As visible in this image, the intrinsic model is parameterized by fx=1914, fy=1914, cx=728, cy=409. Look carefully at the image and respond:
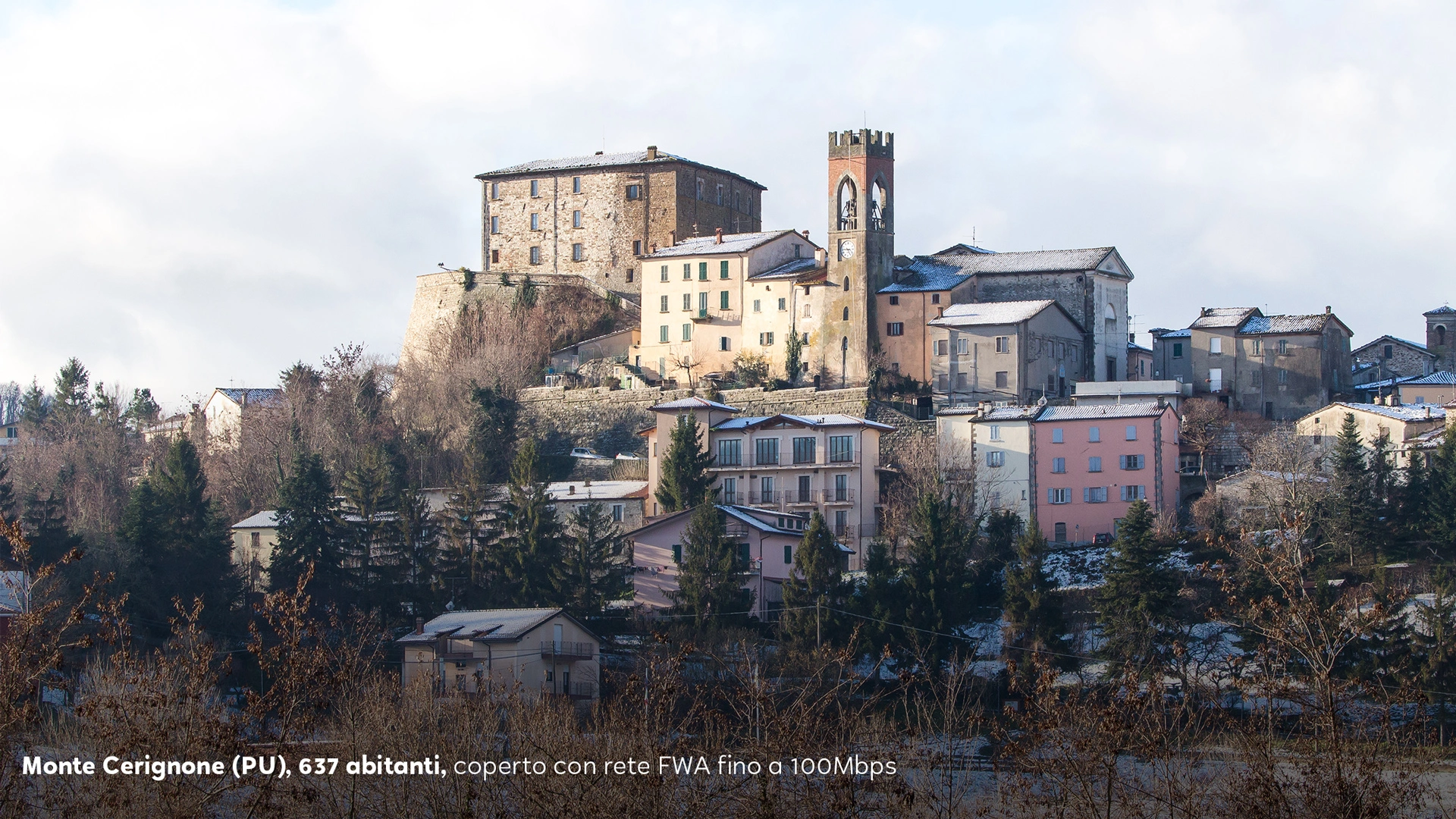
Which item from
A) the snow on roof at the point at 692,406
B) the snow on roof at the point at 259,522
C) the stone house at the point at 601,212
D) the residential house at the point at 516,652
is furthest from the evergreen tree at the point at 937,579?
the stone house at the point at 601,212

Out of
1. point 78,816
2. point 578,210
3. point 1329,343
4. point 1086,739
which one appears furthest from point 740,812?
point 578,210

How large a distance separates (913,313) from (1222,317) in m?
12.1

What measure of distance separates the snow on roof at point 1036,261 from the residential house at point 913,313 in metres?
1.60

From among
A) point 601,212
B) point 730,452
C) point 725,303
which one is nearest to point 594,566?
point 730,452

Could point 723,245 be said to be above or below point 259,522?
above

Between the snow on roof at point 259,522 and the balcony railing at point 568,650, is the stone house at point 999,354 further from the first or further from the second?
the snow on roof at point 259,522

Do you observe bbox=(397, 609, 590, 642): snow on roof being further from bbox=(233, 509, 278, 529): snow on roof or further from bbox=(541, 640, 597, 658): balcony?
bbox=(233, 509, 278, 529): snow on roof

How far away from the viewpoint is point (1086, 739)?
23188mm

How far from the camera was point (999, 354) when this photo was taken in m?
66.9

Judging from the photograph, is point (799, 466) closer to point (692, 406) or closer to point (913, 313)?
point (692, 406)

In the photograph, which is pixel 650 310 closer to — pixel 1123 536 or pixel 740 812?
pixel 1123 536

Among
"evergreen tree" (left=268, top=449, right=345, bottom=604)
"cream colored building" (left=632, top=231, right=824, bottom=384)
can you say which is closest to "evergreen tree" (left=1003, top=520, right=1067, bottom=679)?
"evergreen tree" (left=268, top=449, right=345, bottom=604)

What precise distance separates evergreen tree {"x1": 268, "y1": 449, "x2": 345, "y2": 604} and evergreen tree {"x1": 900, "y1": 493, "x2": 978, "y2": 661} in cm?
1618

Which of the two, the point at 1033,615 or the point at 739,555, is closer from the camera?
the point at 1033,615
